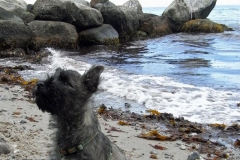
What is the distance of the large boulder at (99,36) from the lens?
2675cm

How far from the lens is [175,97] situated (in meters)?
11.9

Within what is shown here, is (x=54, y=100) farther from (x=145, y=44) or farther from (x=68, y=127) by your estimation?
(x=145, y=44)

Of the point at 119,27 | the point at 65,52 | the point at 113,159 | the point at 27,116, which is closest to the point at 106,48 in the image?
the point at 65,52

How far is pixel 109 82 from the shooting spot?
549 inches

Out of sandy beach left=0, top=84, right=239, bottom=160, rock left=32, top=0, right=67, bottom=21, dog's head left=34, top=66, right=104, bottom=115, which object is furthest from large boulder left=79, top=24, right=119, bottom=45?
dog's head left=34, top=66, right=104, bottom=115

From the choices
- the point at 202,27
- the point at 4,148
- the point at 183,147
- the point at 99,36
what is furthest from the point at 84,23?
the point at 4,148

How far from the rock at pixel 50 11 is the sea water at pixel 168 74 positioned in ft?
11.3

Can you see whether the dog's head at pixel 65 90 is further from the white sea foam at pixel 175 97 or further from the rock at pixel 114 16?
the rock at pixel 114 16

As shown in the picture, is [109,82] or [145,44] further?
[145,44]

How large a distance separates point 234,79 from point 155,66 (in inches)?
195

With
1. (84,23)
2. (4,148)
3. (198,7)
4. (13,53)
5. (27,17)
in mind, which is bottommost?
(13,53)

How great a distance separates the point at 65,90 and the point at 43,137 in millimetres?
2330

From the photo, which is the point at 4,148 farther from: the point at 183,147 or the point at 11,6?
the point at 11,6

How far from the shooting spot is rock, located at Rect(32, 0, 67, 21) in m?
26.4
